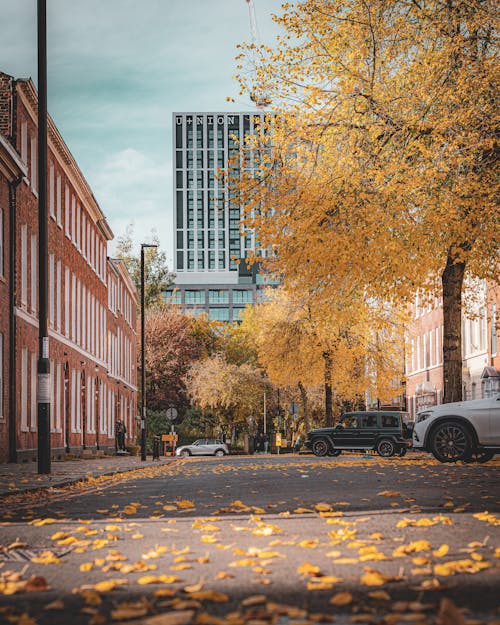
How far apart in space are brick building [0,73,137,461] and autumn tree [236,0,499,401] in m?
8.43

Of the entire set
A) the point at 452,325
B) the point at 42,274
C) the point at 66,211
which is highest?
the point at 66,211

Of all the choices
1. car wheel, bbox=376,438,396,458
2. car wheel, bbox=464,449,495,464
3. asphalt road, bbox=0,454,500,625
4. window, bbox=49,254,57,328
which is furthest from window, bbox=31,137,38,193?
asphalt road, bbox=0,454,500,625

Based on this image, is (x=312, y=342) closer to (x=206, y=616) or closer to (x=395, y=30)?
(x=395, y=30)

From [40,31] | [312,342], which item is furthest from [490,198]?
[312,342]

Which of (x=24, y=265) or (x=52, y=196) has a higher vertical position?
(x=52, y=196)

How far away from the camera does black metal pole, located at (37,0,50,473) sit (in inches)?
672

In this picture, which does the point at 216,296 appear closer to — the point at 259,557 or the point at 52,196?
the point at 52,196

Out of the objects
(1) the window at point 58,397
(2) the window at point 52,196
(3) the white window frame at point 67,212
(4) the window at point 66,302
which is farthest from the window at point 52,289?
(3) the white window frame at point 67,212

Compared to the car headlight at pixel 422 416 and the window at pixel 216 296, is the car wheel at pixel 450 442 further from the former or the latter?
the window at pixel 216 296

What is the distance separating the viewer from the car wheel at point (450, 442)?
1922cm

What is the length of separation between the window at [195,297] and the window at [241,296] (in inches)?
214

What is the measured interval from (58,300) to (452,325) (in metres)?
17.1

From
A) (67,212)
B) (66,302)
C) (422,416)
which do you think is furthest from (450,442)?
(67,212)

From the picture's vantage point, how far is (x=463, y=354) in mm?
52656
